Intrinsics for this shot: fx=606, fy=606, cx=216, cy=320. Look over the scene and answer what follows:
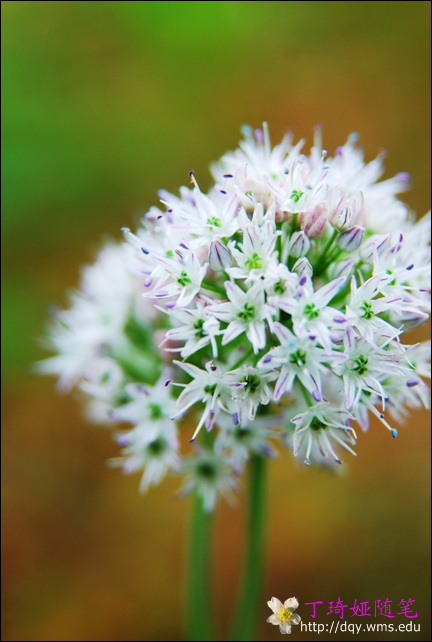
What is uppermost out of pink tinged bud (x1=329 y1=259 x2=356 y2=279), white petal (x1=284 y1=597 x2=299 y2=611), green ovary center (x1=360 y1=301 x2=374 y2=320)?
pink tinged bud (x1=329 y1=259 x2=356 y2=279)

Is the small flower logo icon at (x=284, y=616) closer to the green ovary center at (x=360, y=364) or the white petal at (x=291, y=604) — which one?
the white petal at (x=291, y=604)

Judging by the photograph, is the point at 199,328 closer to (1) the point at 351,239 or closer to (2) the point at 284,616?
(1) the point at 351,239

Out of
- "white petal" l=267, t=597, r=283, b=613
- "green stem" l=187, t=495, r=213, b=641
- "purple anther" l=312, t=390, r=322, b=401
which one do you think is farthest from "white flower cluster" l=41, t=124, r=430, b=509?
"white petal" l=267, t=597, r=283, b=613

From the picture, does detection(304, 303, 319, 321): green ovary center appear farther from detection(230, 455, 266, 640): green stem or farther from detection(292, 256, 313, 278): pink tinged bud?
detection(230, 455, 266, 640): green stem

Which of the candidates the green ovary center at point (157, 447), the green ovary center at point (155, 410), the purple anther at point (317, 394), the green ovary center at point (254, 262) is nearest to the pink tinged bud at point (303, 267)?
the green ovary center at point (254, 262)

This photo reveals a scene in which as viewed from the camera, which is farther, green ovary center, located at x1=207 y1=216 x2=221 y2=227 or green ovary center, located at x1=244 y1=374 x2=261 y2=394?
green ovary center, located at x1=207 y1=216 x2=221 y2=227

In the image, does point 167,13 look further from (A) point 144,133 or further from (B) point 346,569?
(B) point 346,569

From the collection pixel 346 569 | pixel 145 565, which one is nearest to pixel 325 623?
pixel 346 569
